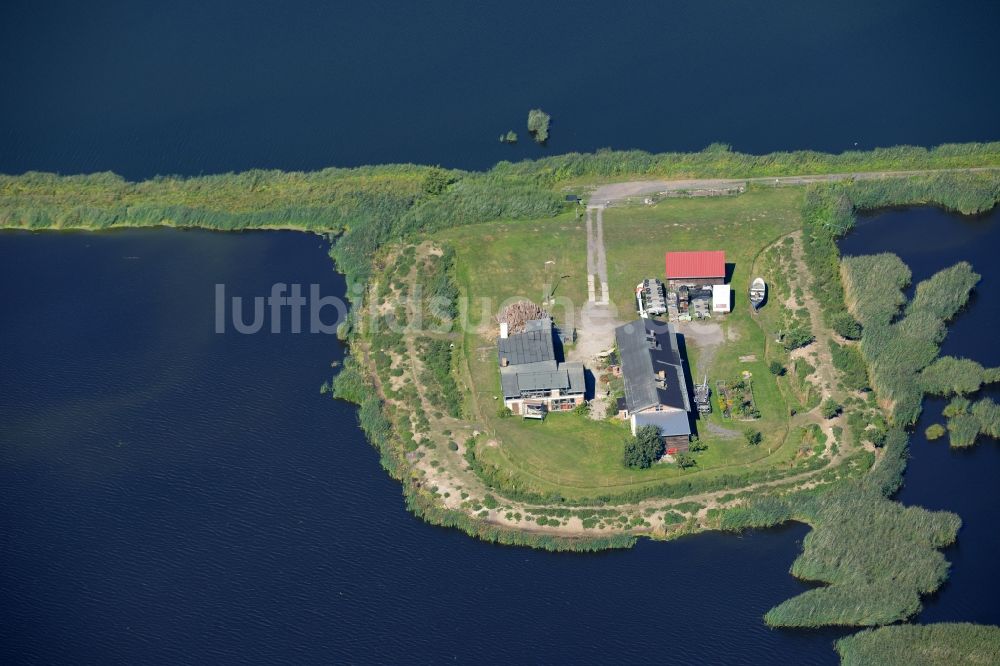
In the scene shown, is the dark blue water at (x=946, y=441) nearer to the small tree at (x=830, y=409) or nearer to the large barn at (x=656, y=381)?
the small tree at (x=830, y=409)

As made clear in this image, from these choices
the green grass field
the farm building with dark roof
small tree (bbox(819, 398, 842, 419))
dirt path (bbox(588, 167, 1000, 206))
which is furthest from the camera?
dirt path (bbox(588, 167, 1000, 206))

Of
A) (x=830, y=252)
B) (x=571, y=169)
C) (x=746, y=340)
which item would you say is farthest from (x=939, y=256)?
(x=571, y=169)

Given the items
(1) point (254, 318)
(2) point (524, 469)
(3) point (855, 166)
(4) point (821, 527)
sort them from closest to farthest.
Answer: (4) point (821, 527) → (2) point (524, 469) → (1) point (254, 318) → (3) point (855, 166)

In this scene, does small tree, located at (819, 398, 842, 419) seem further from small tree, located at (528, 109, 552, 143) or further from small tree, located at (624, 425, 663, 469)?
small tree, located at (528, 109, 552, 143)

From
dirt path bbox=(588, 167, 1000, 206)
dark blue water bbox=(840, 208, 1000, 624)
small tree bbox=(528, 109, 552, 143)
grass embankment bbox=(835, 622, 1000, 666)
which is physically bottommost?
grass embankment bbox=(835, 622, 1000, 666)

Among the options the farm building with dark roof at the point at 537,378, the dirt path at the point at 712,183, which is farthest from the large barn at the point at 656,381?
the dirt path at the point at 712,183

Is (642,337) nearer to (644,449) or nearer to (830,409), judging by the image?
(644,449)

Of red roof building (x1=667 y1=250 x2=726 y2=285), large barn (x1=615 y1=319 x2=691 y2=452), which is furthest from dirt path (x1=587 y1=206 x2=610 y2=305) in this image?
large barn (x1=615 y1=319 x2=691 y2=452)

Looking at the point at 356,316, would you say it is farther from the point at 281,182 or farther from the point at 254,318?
the point at 281,182
